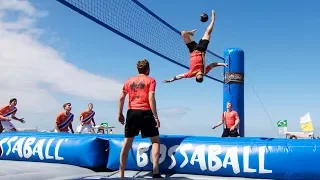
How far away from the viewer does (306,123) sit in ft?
43.1

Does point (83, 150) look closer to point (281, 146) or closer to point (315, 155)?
point (281, 146)

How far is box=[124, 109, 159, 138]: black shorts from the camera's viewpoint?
158 inches

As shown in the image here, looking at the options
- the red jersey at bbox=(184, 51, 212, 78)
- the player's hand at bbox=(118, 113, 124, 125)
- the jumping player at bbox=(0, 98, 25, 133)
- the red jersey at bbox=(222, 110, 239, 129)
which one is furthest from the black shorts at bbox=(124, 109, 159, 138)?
the jumping player at bbox=(0, 98, 25, 133)

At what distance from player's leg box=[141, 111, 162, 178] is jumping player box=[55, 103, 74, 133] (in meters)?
4.51

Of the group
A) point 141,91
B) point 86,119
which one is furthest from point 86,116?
point 141,91

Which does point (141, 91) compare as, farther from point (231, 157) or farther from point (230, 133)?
point (230, 133)

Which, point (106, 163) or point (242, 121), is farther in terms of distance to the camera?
point (242, 121)

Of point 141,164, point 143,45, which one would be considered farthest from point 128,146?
A: point 143,45

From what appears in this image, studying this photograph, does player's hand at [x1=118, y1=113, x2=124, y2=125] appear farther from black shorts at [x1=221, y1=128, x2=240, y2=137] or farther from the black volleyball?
black shorts at [x1=221, y1=128, x2=240, y2=137]

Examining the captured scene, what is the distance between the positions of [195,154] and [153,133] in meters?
0.58

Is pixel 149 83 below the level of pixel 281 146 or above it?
above

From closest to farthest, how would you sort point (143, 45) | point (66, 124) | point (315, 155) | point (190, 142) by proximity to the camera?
1. point (315, 155)
2. point (190, 142)
3. point (143, 45)
4. point (66, 124)

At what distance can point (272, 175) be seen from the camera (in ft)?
13.1

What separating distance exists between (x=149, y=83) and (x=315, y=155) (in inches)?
71.8
